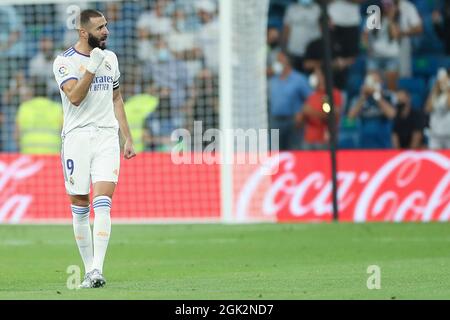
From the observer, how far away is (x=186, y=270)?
1300 cm

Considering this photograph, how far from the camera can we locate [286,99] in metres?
23.6

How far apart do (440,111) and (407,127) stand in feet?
2.27

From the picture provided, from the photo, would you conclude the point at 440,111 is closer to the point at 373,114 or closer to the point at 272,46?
the point at 373,114

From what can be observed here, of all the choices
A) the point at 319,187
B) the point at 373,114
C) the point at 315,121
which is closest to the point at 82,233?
the point at 319,187

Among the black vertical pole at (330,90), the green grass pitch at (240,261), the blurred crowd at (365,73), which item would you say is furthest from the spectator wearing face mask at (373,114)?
the green grass pitch at (240,261)

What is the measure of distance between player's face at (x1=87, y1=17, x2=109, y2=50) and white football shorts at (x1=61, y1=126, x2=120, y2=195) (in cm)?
73

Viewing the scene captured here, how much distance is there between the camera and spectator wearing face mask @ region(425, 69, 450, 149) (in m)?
22.8

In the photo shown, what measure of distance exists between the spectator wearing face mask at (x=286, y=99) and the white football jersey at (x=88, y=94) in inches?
465

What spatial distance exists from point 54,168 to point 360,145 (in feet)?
19.1

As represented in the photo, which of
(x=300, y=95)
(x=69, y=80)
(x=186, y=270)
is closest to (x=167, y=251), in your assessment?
(x=186, y=270)

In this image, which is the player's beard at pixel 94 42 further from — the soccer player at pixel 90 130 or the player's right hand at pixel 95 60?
the player's right hand at pixel 95 60

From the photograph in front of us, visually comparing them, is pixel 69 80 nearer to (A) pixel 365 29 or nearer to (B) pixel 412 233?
(B) pixel 412 233

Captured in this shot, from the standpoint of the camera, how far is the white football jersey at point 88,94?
11016 millimetres

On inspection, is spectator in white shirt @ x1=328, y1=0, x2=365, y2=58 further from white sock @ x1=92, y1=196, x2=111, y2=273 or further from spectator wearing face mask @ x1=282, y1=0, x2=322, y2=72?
white sock @ x1=92, y1=196, x2=111, y2=273
